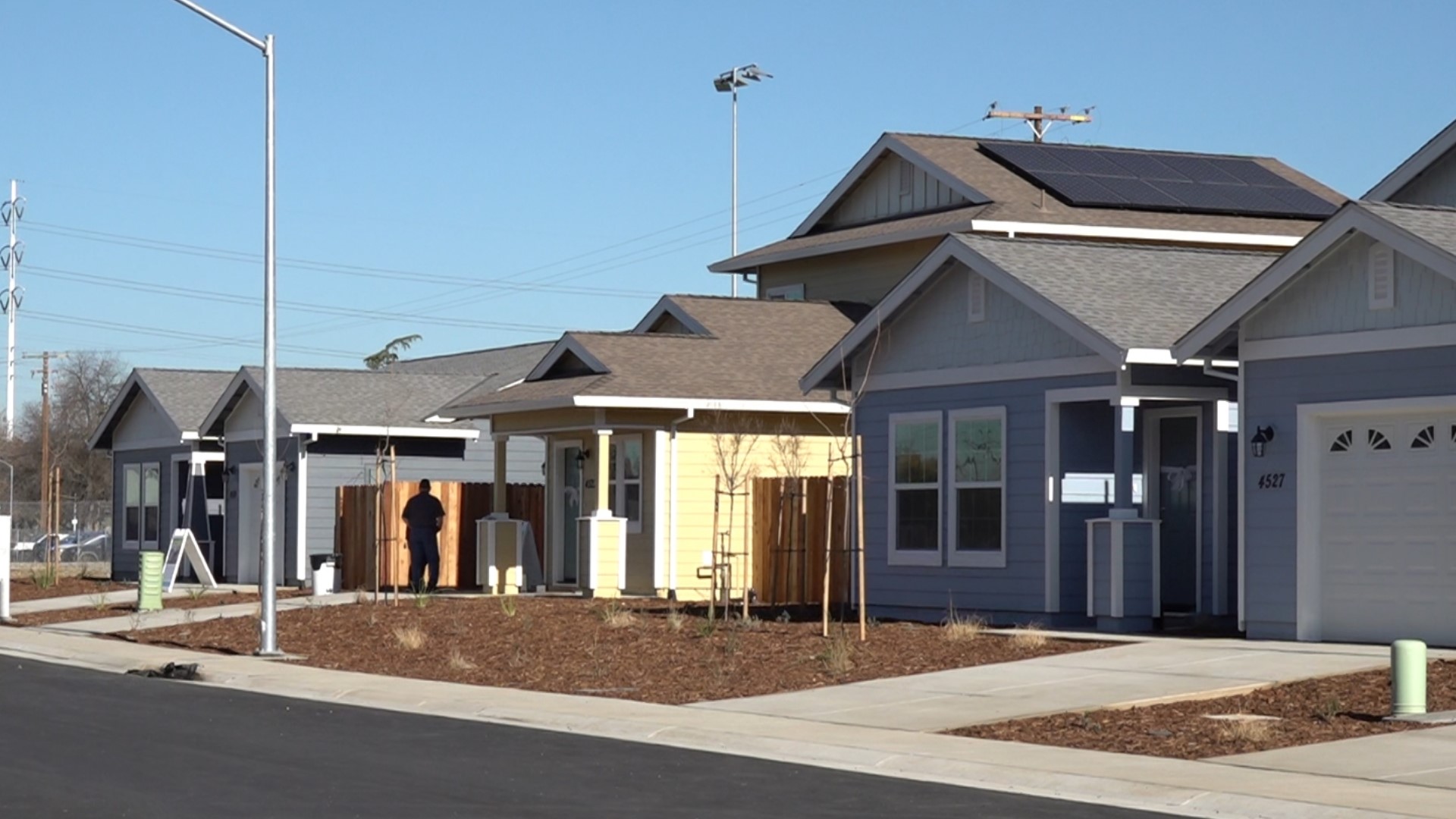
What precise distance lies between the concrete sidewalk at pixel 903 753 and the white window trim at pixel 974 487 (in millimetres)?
7312

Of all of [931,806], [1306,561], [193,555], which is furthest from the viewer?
[193,555]

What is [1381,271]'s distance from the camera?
2012 cm

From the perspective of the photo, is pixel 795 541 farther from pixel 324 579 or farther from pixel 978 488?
pixel 324 579

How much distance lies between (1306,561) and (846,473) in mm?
9646

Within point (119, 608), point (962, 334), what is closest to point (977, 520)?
point (962, 334)

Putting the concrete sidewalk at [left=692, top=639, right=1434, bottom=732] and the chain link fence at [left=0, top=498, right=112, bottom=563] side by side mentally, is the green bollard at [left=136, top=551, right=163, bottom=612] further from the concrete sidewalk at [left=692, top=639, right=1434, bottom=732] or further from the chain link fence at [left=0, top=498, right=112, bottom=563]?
the chain link fence at [left=0, top=498, right=112, bottom=563]

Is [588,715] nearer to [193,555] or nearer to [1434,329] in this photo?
[1434,329]

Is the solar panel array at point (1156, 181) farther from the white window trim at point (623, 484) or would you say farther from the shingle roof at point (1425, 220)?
the shingle roof at point (1425, 220)

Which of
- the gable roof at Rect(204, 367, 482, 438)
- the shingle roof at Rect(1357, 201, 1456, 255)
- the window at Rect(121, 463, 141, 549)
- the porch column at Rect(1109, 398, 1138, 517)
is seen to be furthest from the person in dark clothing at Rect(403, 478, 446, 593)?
the shingle roof at Rect(1357, 201, 1456, 255)

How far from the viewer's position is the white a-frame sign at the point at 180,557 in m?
38.0

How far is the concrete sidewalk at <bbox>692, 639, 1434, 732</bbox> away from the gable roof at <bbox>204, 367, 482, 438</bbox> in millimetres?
19453

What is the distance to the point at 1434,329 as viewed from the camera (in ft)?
64.0

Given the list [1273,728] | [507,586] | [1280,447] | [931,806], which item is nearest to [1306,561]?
[1280,447]

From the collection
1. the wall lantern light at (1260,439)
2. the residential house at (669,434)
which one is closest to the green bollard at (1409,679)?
the wall lantern light at (1260,439)
